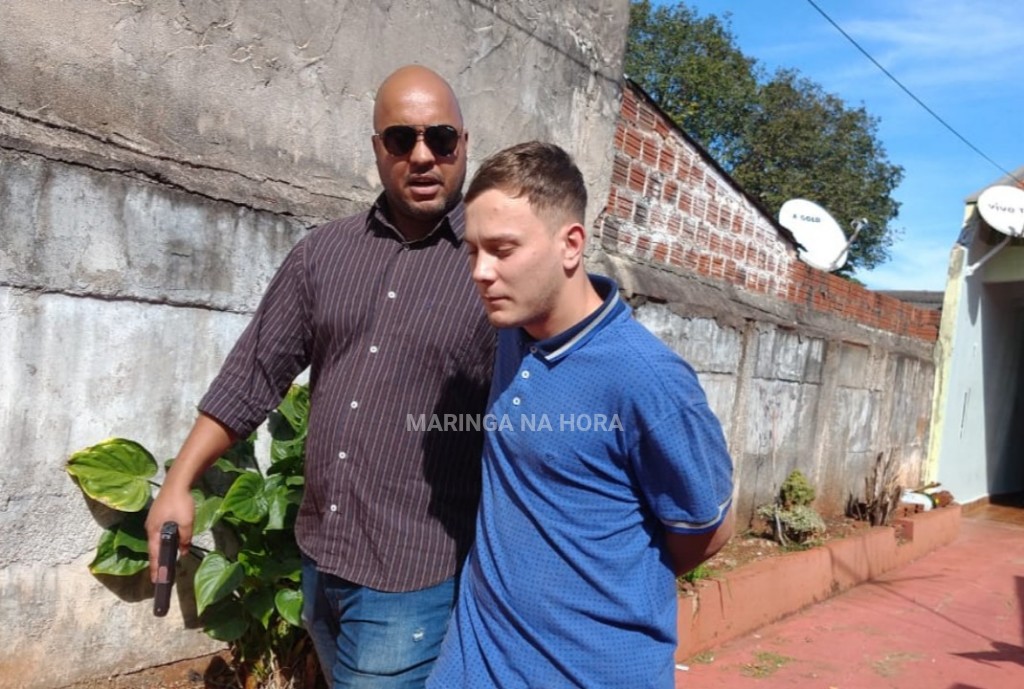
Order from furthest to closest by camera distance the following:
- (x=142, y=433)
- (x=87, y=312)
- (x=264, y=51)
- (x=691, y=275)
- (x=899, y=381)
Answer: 1. (x=899, y=381)
2. (x=691, y=275)
3. (x=264, y=51)
4. (x=142, y=433)
5. (x=87, y=312)

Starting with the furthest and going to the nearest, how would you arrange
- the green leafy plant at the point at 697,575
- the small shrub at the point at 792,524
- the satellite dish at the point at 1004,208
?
the satellite dish at the point at 1004,208, the small shrub at the point at 792,524, the green leafy plant at the point at 697,575

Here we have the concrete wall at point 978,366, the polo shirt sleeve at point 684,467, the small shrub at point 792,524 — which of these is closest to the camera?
the polo shirt sleeve at point 684,467

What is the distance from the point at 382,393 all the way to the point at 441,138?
611 mm

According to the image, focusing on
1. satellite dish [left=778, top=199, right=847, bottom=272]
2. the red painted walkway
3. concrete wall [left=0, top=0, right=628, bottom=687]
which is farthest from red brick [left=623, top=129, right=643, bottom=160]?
satellite dish [left=778, top=199, right=847, bottom=272]

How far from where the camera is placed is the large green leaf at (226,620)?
326 cm

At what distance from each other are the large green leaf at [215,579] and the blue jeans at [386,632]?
3.30 feet

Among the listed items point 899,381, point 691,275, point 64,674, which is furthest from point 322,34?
point 899,381

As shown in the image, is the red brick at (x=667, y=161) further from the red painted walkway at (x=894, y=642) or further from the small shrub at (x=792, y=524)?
the red painted walkway at (x=894, y=642)

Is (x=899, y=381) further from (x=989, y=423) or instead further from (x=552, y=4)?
(x=552, y=4)

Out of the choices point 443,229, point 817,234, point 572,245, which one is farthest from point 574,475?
point 817,234

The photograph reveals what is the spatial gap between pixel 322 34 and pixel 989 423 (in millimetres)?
12271

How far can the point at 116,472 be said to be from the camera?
3.00 meters

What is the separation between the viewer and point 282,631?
3.33 m

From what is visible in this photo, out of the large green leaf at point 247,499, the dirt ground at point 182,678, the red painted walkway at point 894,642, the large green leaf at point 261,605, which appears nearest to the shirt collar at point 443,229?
the large green leaf at point 247,499
